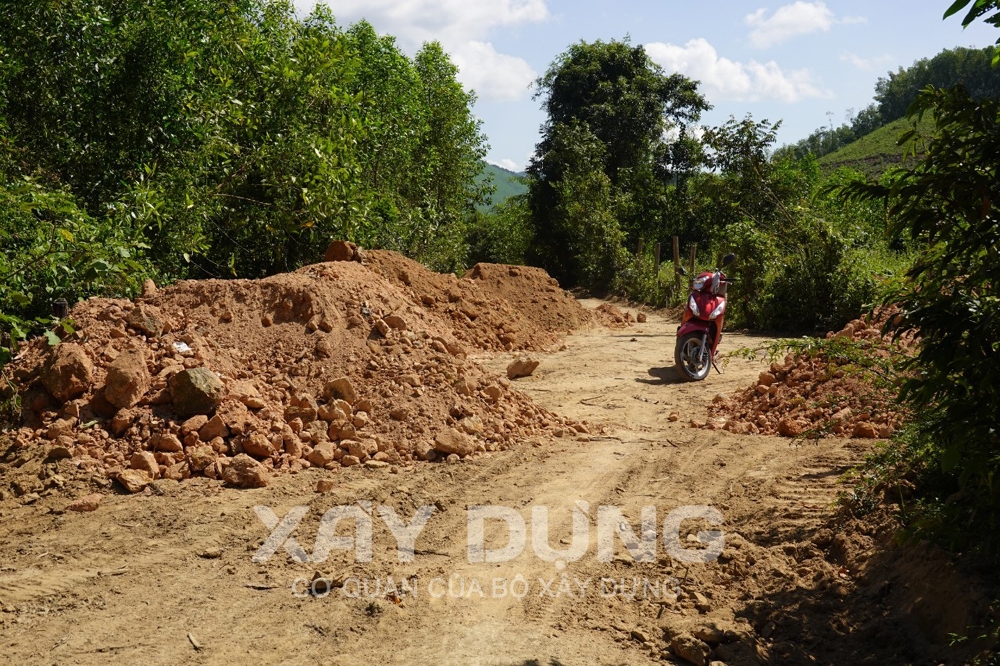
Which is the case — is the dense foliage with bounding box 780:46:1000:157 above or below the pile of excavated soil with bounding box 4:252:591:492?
above

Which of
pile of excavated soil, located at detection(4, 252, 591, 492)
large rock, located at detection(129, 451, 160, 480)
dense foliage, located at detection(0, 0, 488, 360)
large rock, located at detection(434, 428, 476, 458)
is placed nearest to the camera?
large rock, located at detection(129, 451, 160, 480)

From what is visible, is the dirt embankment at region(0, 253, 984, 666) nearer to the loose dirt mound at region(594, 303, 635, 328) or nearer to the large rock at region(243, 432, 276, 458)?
the large rock at region(243, 432, 276, 458)

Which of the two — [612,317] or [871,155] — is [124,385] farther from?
[871,155]

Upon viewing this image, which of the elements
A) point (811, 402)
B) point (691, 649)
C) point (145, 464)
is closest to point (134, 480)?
point (145, 464)

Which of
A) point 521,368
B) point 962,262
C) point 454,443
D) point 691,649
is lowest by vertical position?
point 691,649

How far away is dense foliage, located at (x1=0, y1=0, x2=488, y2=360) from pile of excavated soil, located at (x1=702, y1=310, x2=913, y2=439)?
5.06 metres

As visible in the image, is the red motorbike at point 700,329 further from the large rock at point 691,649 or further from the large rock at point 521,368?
the large rock at point 691,649

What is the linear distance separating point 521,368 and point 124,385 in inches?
189

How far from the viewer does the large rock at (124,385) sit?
5852mm

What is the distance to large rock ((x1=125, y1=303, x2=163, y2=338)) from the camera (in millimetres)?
6516

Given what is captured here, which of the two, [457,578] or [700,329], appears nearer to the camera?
[457,578]

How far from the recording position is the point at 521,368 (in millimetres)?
9773

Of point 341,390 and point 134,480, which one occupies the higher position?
point 341,390

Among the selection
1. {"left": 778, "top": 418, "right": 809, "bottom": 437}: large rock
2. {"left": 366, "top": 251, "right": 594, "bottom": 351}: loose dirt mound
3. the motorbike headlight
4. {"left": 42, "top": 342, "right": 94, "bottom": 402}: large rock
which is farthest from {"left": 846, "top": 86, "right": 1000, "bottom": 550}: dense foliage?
{"left": 366, "top": 251, "right": 594, "bottom": 351}: loose dirt mound
